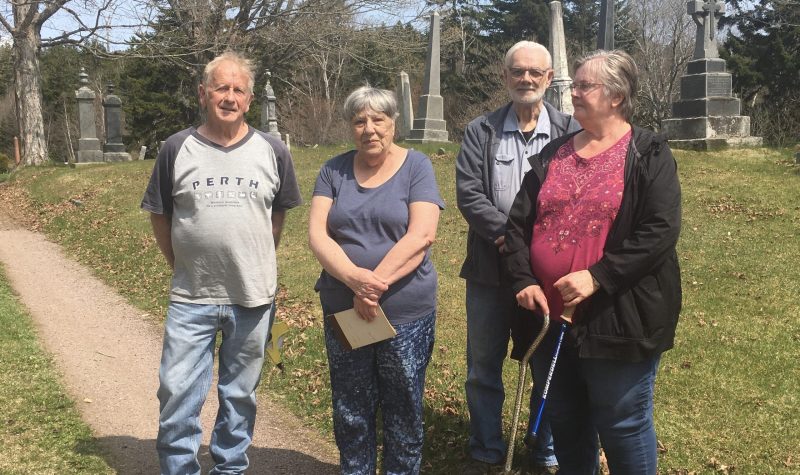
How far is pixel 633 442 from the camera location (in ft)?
9.33

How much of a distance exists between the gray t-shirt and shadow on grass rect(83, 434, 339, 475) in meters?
1.27

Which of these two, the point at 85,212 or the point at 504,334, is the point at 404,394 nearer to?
the point at 504,334

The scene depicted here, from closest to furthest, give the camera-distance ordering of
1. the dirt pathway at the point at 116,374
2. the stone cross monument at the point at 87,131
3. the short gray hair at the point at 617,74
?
1. the short gray hair at the point at 617,74
2. the dirt pathway at the point at 116,374
3. the stone cross monument at the point at 87,131

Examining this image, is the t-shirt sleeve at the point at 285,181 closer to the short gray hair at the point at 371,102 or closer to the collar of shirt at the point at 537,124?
the short gray hair at the point at 371,102

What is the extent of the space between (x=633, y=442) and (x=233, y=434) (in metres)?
1.85

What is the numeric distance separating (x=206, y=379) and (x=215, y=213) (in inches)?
31.2

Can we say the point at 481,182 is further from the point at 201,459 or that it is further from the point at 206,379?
the point at 201,459

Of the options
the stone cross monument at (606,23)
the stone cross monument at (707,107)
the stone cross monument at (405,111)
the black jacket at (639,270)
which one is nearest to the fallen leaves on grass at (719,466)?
the black jacket at (639,270)

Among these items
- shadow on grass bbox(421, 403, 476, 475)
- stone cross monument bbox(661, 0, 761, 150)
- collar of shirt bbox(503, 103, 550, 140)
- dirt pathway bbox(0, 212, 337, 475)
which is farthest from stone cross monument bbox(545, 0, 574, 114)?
collar of shirt bbox(503, 103, 550, 140)

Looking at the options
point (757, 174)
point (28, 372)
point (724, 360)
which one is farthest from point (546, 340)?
point (757, 174)

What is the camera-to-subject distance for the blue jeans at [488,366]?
3669mm

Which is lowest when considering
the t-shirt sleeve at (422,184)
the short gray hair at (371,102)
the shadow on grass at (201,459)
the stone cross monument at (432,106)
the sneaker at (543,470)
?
the shadow on grass at (201,459)

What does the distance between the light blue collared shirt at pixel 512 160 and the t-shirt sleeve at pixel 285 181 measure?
0.98 meters

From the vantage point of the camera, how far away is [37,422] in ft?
15.6
